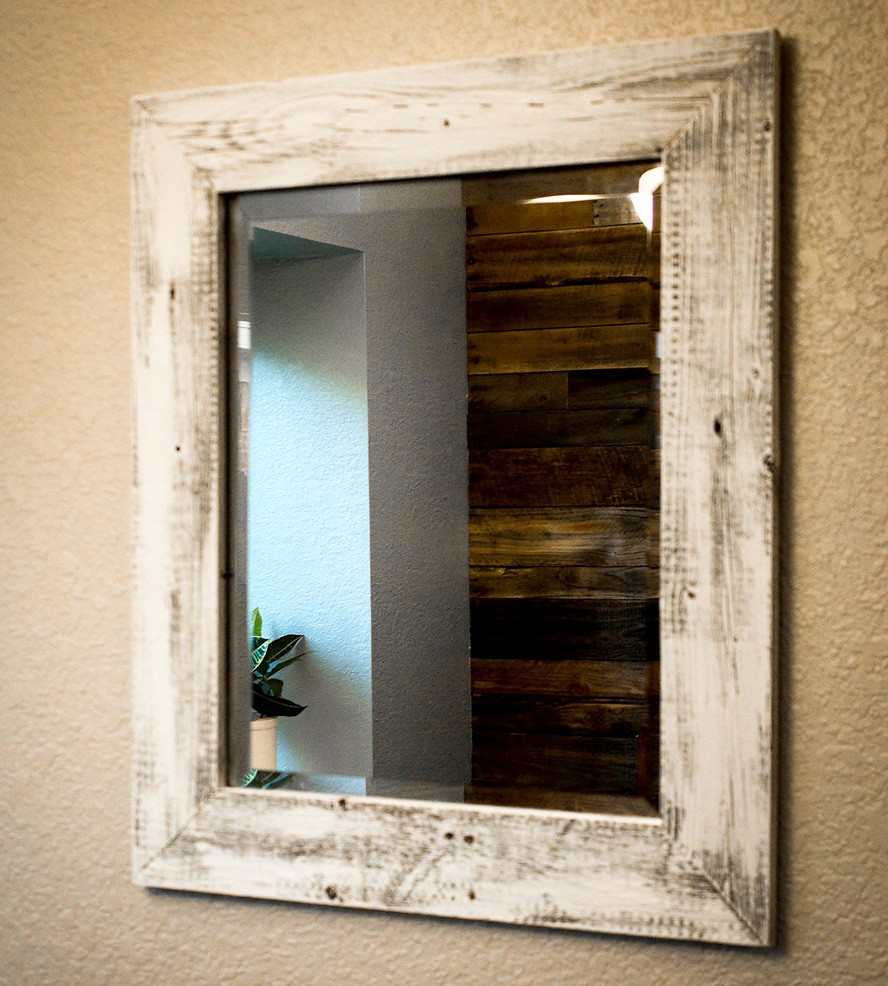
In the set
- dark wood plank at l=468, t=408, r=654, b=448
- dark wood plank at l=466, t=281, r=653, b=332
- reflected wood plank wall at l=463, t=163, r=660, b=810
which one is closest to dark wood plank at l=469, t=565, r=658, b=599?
reflected wood plank wall at l=463, t=163, r=660, b=810

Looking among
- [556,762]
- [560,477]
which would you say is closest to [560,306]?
[560,477]

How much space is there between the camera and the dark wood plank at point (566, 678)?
81cm

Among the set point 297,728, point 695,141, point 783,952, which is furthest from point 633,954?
point 695,141

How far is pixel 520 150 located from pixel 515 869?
612 millimetres

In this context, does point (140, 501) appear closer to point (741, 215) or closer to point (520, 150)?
point (520, 150)

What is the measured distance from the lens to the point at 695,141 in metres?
0.78

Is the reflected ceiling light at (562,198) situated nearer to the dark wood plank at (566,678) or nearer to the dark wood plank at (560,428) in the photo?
the dark wood plank at (560,428)

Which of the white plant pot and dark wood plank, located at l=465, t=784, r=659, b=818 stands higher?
the white plant pot

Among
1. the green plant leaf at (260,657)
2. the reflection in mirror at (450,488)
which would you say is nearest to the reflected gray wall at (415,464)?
the reflection in mirror at (450,488)

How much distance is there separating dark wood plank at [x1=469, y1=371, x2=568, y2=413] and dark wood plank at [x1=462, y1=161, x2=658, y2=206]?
6.0 inches

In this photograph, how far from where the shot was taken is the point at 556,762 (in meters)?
0.82

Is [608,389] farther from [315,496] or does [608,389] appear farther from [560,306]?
[315,496]

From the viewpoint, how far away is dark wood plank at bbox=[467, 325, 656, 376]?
0.80m

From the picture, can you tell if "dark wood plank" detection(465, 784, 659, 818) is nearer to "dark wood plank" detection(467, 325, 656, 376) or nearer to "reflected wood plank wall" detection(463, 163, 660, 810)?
"reflected wood plank wall" detection(463, 163, 660, 810)
